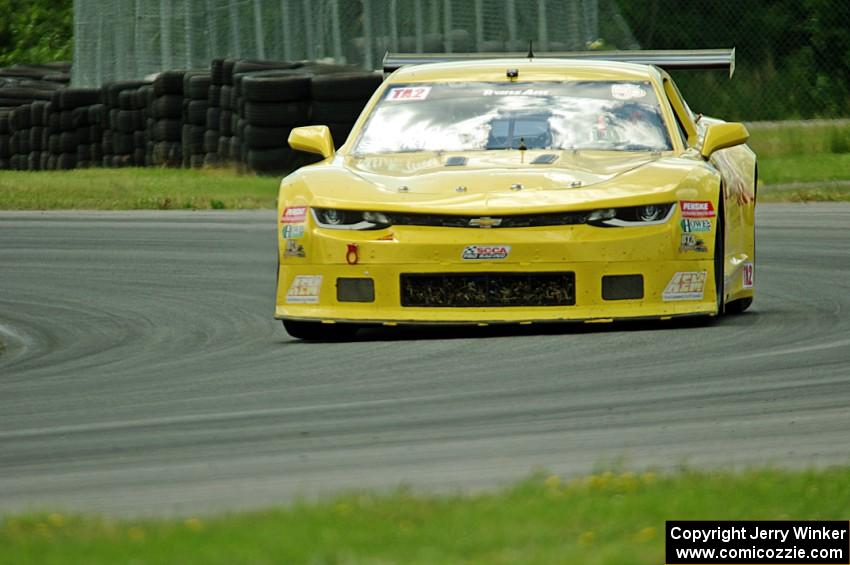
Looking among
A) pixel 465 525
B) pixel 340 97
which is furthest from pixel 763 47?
pixel 465 525

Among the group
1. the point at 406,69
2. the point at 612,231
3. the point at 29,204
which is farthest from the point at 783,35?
the point at 612,231

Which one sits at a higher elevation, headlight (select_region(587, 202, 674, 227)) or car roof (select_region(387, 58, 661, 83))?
car roof (select_region(387, 58, 661, 83))

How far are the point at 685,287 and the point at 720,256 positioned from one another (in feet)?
1.25

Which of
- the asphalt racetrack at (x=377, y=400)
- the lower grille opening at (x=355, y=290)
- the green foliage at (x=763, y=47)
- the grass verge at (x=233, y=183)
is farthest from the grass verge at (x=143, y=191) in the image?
the lower grille opening at (x=355, y=290)

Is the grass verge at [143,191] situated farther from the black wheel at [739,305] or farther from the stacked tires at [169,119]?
the black wheel at [739,305]

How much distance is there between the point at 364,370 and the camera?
7.46m

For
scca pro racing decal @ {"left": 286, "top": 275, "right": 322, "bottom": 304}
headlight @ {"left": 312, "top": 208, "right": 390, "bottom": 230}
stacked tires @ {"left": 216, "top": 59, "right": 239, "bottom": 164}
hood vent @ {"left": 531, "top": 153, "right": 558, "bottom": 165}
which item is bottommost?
stacked tires @ {"left": 216, "top": 59, "right": 239, "bottom": 164}

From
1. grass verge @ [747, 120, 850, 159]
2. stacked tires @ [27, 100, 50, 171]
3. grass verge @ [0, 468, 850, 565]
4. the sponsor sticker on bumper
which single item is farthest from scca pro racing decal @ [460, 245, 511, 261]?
stacked tires @ [27, 100, 50, 171]

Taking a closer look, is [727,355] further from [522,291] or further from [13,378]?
[13,378]

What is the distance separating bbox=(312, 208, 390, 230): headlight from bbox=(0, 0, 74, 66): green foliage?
149 feet

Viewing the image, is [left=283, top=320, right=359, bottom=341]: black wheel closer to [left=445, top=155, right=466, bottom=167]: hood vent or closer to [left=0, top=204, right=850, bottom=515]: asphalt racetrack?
[left=0, top=204, right=850, bottom=515]: asphalt racetrack

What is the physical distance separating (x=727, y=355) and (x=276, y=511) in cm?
334

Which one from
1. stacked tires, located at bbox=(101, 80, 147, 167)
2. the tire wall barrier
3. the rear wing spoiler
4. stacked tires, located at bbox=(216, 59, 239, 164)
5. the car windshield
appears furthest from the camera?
stacked tires, located at bbox=(101, 80, 147, 167)

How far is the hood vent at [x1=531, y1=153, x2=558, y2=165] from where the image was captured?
Result: 8.70m
